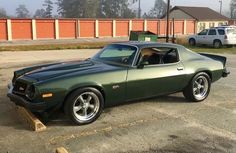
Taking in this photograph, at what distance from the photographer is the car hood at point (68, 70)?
553 centimetres

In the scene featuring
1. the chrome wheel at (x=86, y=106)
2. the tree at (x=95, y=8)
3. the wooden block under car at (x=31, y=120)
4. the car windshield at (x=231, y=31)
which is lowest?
the wooden block under car at (x=31, y=120)

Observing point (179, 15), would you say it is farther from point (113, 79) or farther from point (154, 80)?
point (113, 79)

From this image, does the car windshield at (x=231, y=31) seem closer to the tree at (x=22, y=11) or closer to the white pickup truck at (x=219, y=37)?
the white pickup truck at (x=219, y=37)

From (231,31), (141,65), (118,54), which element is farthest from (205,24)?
(141,65)

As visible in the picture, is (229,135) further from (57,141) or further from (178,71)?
(57,141)

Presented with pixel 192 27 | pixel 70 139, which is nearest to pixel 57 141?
pixel 70 139

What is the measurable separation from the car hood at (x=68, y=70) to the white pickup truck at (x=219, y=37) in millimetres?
21201

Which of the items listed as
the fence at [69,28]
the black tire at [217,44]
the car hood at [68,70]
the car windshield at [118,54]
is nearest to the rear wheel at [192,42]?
the black tire at [217,44]

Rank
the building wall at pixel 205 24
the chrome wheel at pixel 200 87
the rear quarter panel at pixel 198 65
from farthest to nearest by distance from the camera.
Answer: the building wall at pixel 205 24 < the chrome wheel at pixel 200 87 < the rear quarter panel at pixel 198 65

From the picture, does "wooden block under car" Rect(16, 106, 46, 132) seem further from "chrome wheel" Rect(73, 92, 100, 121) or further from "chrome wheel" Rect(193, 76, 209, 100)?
"chrome wheel" Rect(193, 76, 209, 100)

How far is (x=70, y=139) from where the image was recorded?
4859mm

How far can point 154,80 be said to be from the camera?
6395mm

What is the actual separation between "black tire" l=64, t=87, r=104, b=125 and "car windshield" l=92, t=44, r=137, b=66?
1028mm

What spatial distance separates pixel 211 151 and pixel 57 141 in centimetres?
221
